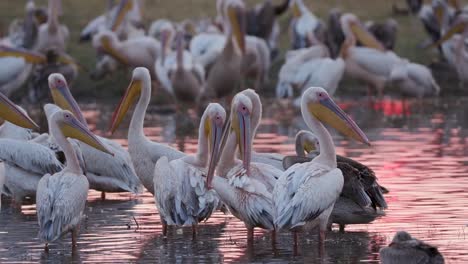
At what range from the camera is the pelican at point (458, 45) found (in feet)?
69.3

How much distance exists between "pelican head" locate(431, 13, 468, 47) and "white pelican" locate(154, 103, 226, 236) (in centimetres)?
1422

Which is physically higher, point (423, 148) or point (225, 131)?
point (225, 131)

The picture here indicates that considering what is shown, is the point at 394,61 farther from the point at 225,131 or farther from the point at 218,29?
the point at 225,131

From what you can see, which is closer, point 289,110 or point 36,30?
point 289,110

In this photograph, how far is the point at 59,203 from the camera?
830cm

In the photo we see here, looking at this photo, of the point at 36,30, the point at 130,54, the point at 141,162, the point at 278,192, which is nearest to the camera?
the point at 278,192

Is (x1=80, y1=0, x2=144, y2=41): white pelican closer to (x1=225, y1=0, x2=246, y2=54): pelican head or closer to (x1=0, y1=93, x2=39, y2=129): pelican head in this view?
(x1=225, y1=0, x2=246, y2=54): pelican head

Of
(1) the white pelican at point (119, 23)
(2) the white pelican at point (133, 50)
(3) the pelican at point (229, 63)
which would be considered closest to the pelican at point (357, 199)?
(3) the pelican at point (229, 63)

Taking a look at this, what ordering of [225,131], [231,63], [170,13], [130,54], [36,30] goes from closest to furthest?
[225,131]
[231,63]
[130,54]
[36,30]
[170,13]

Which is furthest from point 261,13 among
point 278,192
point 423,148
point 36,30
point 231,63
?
point 278,192

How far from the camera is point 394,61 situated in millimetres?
20703

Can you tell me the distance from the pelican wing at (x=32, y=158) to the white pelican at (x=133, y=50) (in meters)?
9.98

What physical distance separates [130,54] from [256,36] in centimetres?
386

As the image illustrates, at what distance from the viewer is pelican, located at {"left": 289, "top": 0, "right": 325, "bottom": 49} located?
76.7 feet
